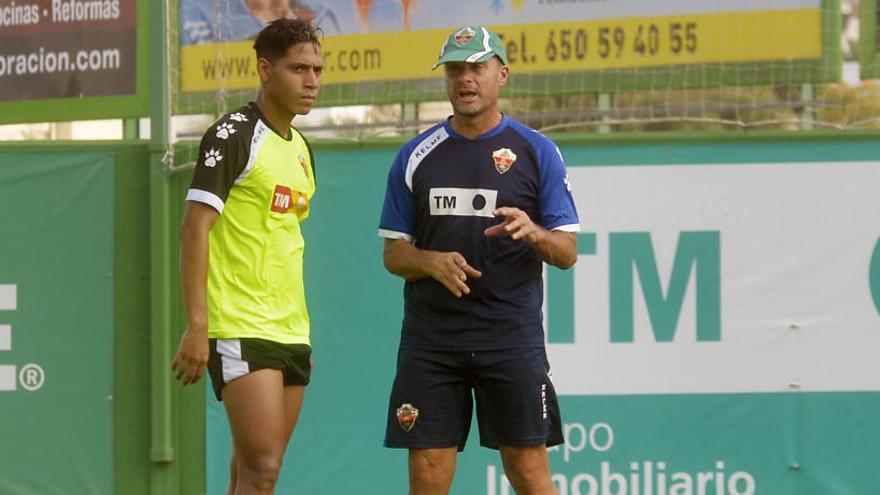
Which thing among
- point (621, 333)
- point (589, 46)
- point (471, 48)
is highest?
point (589, 46)

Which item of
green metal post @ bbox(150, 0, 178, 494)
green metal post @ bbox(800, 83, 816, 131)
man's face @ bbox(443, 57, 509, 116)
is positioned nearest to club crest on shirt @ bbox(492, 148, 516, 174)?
man's face @ bbox(443, 57, 509, 116)

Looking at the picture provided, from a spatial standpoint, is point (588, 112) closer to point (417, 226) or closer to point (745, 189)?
point (745, 189)

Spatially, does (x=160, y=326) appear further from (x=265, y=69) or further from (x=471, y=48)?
(x=471, y=48)

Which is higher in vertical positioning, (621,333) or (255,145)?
(255,145)

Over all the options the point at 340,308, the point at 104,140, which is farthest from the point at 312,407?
the point at 104,140

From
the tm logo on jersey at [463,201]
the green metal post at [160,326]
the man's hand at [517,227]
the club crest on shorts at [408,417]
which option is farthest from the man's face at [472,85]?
the green metal post at [160,326]

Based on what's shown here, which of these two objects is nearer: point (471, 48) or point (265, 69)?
point (471, 48)

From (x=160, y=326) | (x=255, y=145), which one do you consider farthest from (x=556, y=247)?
(x=160, y=326)

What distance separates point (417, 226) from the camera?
5480mm

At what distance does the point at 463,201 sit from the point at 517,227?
356 mm

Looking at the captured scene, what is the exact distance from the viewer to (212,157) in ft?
17.0

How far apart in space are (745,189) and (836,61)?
682 mm

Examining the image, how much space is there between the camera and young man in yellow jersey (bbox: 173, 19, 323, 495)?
5.15 metres

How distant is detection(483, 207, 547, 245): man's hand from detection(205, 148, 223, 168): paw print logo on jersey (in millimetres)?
942
